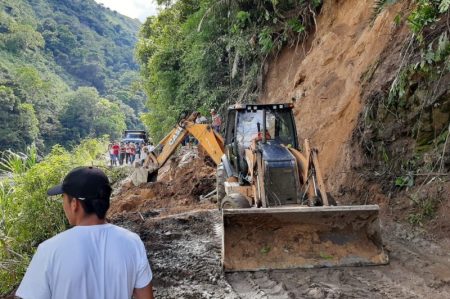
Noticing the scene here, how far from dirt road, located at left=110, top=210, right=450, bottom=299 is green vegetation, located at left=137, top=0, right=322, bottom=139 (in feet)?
29.4

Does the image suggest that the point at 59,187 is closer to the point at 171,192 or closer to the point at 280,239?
the point at 280,239

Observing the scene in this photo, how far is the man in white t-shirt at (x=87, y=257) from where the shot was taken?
87.4 inches

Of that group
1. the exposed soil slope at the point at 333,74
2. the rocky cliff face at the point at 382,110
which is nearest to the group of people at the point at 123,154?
the exposed soil slope at the point at 333,74

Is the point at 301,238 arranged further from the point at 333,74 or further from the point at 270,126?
the point at 333,74

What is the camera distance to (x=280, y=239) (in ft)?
20.8

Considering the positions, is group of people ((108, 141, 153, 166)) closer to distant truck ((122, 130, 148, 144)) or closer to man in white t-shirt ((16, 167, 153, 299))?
distant truck ((122, 130, 148, 144))

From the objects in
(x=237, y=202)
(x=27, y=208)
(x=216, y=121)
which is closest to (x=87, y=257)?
(x=237, y=202)

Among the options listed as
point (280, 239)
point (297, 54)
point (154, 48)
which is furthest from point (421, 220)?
point (154, 48)

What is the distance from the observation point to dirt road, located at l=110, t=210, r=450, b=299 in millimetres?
5215

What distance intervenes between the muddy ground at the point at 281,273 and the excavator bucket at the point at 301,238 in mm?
161

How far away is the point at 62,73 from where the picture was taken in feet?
312

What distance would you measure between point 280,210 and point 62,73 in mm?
96351

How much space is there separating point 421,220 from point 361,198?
1.80 metres

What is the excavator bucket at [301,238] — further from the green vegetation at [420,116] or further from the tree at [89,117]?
the tree at [89,117]
